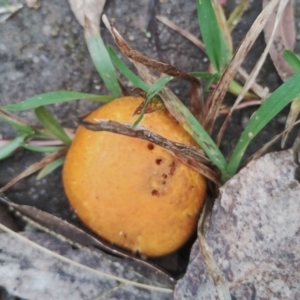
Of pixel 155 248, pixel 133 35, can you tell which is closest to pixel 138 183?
pixel 155 248

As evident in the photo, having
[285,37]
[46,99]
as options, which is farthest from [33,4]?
[285,37]

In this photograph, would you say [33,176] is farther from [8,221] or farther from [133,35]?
[133,35]

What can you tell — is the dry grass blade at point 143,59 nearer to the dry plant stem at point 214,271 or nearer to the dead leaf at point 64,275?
the dry plant stem at point 214,271

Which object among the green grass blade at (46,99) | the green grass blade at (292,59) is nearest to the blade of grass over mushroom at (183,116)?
the green grass blade at (46,99)

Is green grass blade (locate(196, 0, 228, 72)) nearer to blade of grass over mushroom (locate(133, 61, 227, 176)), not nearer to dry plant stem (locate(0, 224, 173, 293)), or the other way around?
blade of grass over mushroom (locate(133, 61, 227, 176))

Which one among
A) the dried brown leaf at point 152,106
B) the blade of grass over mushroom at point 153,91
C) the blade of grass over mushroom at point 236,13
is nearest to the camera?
the blade of grass over mushroom at point 153,91

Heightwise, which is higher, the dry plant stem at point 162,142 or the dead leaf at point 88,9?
the dead leaf at point 88,9

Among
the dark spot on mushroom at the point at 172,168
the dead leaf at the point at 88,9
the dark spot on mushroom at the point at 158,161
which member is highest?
the dead leaf at the point at 88,9
